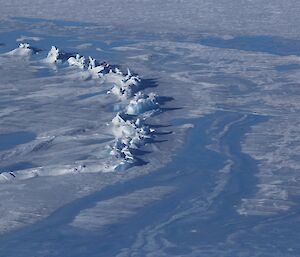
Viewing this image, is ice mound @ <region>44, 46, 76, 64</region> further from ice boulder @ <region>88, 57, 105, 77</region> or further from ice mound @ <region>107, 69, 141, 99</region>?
ice mound @ <region>107, 69, 141, 99</region>

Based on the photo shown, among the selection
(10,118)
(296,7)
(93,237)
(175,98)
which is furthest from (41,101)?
(296,7)

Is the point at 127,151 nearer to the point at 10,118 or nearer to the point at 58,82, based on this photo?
the point at 10,118

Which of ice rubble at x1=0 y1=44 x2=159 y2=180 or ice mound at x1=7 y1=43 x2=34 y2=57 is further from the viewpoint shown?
ice mound at x1=7 y1=43 x2=34 y2=57

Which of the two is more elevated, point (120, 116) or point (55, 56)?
point (55, 56)

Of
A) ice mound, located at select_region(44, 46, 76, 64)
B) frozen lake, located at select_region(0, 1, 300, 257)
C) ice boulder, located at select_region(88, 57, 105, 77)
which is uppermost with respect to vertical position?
ice mound, located at select_region(44, 46, 76, 64)

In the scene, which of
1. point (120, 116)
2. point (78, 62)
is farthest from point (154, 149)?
point (78, 62)

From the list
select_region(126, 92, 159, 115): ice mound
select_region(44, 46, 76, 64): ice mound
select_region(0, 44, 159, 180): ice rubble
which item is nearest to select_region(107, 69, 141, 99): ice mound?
select_region(0, 44, 159, 180): ice rubble

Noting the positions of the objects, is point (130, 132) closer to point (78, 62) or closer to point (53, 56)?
point (78, 62)
